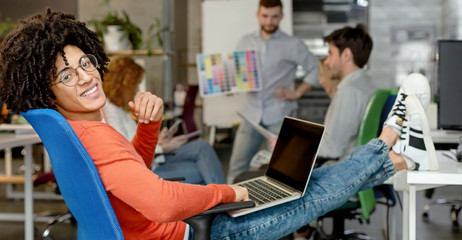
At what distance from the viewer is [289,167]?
1.87 metres

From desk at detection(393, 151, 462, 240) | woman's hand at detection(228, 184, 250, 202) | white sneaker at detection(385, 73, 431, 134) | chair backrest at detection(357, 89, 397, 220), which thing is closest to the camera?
woman's hand at detection(228, 184, 250, 202)

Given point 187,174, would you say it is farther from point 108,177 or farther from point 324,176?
point 108,177

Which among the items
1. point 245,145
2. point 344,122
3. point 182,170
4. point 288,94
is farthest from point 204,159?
point 288,94

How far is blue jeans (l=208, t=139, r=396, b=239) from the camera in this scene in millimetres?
1596

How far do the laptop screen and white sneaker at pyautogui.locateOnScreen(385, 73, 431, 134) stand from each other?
30cm

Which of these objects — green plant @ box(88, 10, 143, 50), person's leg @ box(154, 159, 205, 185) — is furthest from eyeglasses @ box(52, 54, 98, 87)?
green plant @ box(88, 10, 143, 50)

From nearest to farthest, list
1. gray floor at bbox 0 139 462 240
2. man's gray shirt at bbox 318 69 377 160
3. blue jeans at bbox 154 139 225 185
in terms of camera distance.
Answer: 1. man's gray shirt at bbox 318 69 377 160
2. blue jeans at bbox 154 139 225 185
3. gray floor at bbox 0 139 462 240

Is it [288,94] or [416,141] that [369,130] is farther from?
[288,94]

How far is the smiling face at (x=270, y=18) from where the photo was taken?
3.86 meters

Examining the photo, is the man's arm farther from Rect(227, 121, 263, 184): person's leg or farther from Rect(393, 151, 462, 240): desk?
Rect(393, 151, 462, 240): desk

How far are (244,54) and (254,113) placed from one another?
465mm

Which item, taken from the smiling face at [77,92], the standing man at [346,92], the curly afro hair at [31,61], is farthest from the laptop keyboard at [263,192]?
the standing man at [346,92]

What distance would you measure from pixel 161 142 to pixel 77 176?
1.93m

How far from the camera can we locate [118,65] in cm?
302
